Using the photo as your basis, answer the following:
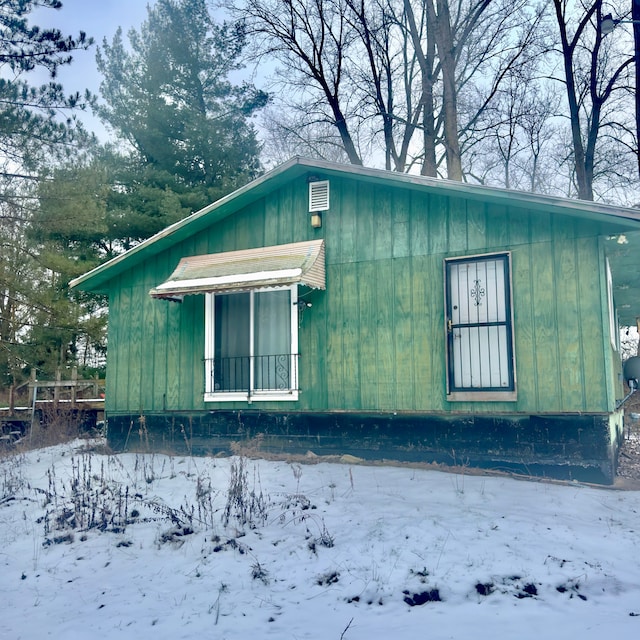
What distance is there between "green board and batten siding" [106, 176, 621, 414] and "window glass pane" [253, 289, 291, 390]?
0.32 m

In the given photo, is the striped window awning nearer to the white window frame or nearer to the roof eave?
the white window frame

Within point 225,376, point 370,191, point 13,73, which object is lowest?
point 225,376

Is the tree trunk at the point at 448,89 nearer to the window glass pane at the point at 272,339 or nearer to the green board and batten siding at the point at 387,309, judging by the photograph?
the green board and batten siding at the point at 387,309

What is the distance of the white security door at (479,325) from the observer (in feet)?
24.4

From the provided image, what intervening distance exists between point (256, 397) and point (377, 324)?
203 cm

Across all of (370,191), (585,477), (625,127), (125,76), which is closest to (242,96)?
(125,76)

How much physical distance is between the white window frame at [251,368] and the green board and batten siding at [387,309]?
0.12m

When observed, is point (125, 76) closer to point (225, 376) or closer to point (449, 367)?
point (225, 376)

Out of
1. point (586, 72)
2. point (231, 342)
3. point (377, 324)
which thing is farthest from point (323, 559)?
point (586, 72)

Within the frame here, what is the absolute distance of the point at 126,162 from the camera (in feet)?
71.5

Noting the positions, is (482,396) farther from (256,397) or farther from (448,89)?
(448,89)

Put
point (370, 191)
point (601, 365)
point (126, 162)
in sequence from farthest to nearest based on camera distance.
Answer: point (126, 162), point (370, 191), point (601, 365)

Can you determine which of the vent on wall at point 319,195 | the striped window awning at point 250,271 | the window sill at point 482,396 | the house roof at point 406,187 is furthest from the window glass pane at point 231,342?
the window sill at point 482,396

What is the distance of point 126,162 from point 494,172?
1304 cm
